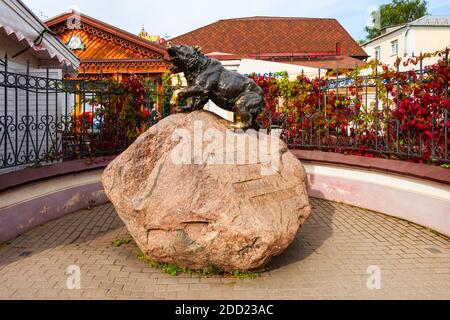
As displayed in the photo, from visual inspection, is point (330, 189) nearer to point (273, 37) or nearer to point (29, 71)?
point (29, 71)

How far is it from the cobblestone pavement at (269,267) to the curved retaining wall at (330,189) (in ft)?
0.90

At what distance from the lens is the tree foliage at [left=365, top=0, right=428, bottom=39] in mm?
37594

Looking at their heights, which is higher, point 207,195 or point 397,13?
point 397,13

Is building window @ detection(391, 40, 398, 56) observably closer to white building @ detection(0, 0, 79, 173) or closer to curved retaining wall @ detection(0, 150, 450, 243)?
curved retaining wall @ detection(0, 150, 450, 243)

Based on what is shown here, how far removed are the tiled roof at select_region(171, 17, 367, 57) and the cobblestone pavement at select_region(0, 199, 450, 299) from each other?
18851mm

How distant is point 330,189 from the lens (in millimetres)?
7449

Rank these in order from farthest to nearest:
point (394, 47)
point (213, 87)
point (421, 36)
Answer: point (394, 47) → point (421, 36) → point (213, 87)

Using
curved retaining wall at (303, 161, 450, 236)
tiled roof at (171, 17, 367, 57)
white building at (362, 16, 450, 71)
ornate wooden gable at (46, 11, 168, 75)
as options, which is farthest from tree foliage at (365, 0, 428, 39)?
curved retaining wall at (303, 161, 450, 236)

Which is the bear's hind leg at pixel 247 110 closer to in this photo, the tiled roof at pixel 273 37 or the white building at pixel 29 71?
the white building at pixel 29 71

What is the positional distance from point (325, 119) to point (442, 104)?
2.64 metres

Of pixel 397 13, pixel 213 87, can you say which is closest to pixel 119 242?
pixel 213 87

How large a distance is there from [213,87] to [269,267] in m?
2.32

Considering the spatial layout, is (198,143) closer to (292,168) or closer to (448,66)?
(292,168)

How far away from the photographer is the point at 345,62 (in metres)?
20.3
